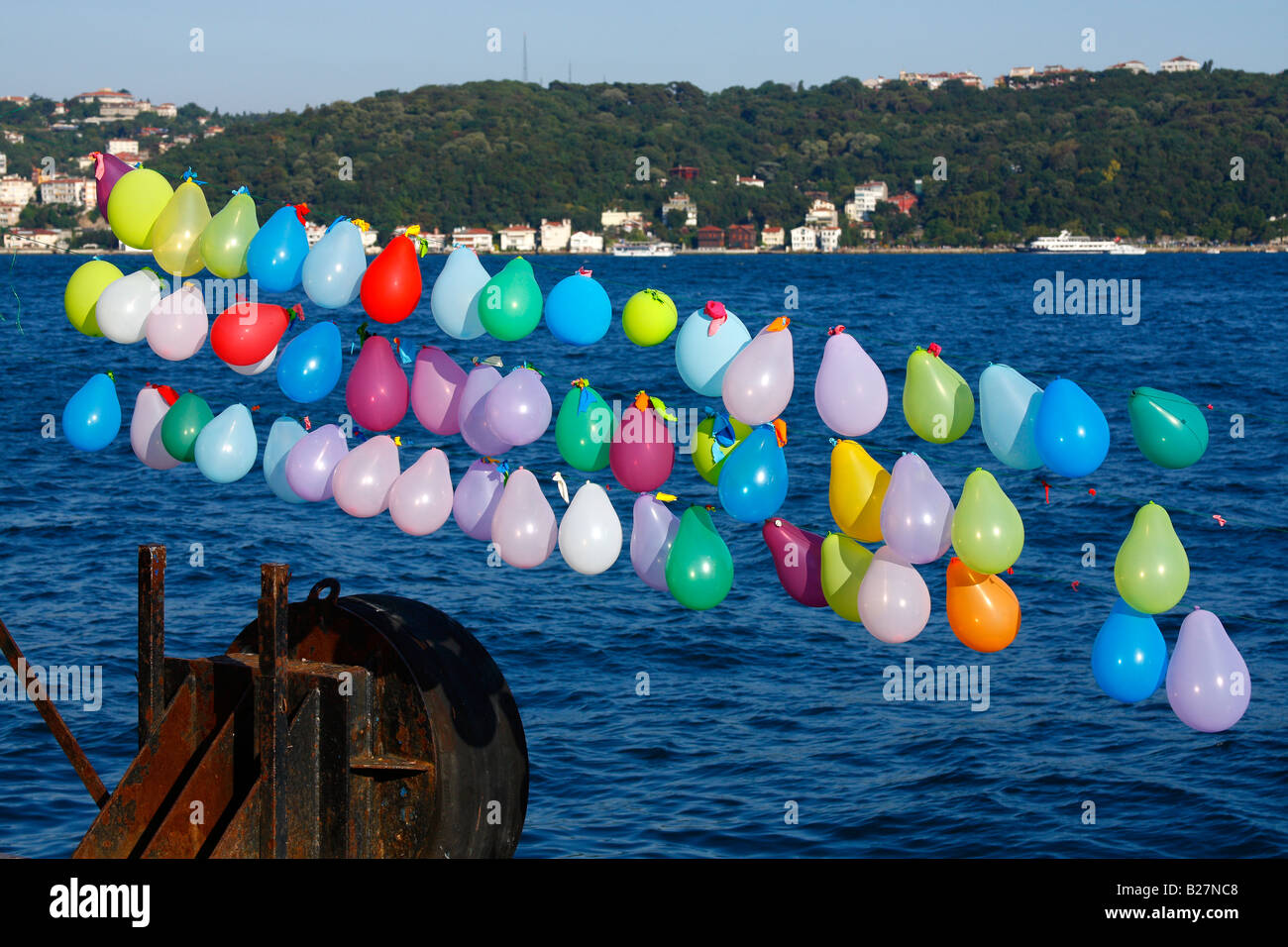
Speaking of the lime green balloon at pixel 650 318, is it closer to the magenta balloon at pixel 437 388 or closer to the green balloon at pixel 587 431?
the green balloon at pixel 587 431

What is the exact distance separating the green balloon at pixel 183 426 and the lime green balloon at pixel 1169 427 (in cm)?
627

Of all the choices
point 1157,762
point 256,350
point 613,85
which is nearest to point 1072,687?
point 1157,762

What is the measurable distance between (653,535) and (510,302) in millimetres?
1747

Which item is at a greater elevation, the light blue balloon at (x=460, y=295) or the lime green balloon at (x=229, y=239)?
the lime green balloon at (x=229, y=239)

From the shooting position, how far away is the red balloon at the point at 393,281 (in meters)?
Answer: 8.91

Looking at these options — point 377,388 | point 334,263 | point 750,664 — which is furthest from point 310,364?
point 750,664

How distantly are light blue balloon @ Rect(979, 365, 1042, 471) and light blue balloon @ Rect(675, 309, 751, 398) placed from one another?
1.49 meters

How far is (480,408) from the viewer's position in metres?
9.15

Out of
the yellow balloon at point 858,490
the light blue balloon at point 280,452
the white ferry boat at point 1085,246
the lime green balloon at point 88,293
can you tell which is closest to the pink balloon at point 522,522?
the light blue balloon at point 280,452

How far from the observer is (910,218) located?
180m

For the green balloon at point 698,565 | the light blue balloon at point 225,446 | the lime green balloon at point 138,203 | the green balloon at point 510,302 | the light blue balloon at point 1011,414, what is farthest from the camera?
the light blue balloon at point 225,446

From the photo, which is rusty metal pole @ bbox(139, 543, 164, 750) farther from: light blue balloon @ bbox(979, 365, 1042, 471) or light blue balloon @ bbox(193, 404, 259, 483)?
light blue balloon @ bbox(979, 365, 1042, 471)

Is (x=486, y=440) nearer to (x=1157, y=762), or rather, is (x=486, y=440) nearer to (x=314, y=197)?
(x=1157, y=762)
